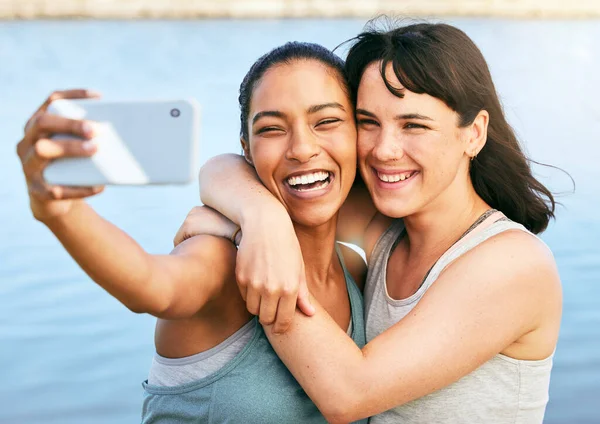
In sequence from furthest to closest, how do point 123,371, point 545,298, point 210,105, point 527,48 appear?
point 527,48 < point 210,105 < point 123,371 < point 545,298

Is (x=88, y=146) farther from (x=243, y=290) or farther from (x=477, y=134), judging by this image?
(x=477, y=134)

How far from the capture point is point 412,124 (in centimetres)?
206

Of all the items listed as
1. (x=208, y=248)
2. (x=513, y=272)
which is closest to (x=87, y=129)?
(x=208, y=248)

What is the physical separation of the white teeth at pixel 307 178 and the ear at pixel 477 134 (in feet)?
1.31

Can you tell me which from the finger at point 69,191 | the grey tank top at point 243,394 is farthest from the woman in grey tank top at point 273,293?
the finger at point 69,191

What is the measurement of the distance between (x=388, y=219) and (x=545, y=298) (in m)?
0.58

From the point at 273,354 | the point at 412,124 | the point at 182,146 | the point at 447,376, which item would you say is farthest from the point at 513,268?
the point at 182,146

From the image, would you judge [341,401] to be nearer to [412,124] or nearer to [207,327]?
[207,327]

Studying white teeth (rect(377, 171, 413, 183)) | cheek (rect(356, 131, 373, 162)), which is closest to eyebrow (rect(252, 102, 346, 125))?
cheek (rect(356, 131, 373, 162))

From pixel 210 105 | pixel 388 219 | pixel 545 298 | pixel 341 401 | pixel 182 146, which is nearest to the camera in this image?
pixel 182 146

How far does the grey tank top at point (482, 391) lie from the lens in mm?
2018

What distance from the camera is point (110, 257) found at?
1.43 metres

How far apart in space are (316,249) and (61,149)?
1.05 m

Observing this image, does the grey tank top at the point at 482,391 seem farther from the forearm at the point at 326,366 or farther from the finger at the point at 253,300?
the finger at the point at 253,300
